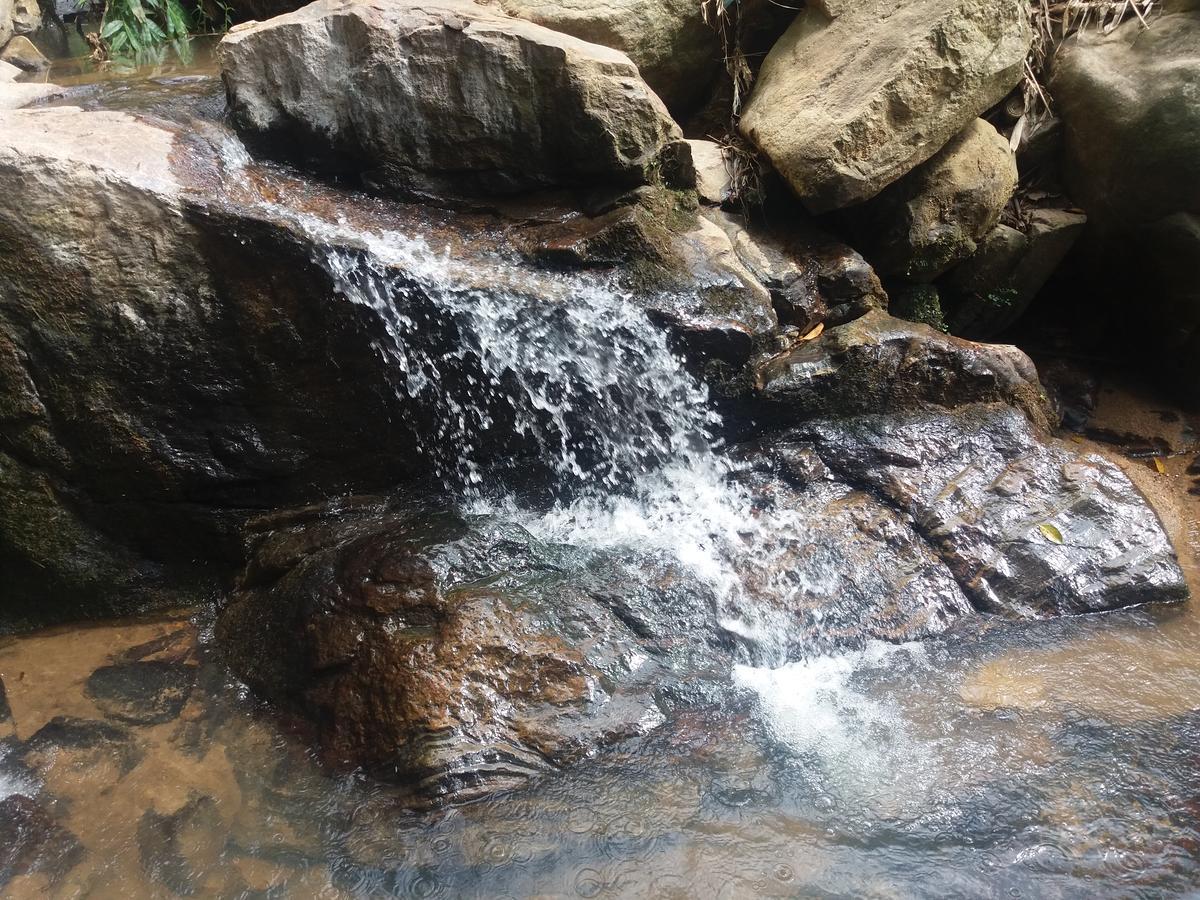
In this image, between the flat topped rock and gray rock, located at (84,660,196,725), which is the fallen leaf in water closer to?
the flat topped rock

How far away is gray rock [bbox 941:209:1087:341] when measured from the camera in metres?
4.77

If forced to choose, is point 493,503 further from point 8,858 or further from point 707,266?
point 8,858

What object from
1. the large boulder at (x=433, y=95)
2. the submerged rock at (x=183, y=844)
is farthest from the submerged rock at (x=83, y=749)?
the large boulder at (x=433, y=95)

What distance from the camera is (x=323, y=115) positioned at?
11.5 feet

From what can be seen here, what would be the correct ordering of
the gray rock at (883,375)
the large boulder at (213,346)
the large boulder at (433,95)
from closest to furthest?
1. the large boulder at (213,346)
2. the large boulder at (433,95)
3. the gray rock at (883,375)

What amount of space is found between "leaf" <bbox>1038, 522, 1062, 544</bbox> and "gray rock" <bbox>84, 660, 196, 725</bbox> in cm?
334

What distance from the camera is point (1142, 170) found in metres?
4.43

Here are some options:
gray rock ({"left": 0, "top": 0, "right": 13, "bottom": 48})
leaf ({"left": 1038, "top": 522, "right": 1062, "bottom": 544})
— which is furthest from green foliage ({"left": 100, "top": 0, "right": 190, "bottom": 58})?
leaf ({"left": 1038, "top": 522, "right": 1062, "bottom": 544})

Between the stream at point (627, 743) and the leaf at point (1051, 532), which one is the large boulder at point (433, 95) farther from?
the leaf at point (1051, 532)

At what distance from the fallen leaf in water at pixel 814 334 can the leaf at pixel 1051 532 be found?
129 centimetres

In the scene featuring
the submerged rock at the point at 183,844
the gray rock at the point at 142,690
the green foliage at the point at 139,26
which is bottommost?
the submerged rock at the point at 183,844

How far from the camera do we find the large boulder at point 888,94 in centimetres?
388

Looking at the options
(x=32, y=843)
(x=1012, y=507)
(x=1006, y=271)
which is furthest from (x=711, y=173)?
(x=32, y=843)

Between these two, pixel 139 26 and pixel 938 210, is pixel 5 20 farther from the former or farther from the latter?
pixel 938 210
